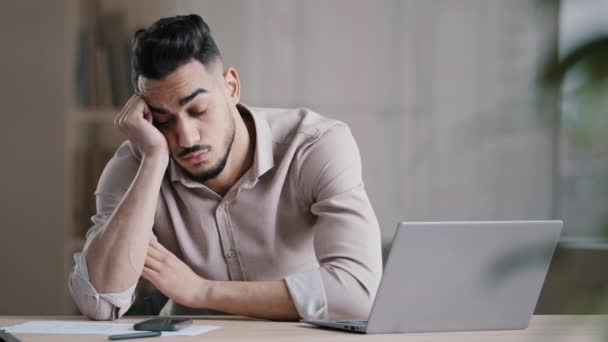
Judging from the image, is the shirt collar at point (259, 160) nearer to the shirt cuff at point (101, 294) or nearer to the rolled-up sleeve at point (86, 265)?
the rolled-up sleeve at point (86, 265)

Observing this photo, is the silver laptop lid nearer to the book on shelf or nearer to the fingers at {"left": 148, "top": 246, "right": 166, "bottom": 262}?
the fingers at {"left": 148, "top": 246, "right": 166, "bottom": 262}

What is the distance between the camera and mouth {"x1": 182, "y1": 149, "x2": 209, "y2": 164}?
1.91 metres

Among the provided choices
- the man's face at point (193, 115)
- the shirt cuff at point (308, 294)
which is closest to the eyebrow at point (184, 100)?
the man's face at point (193, 115)

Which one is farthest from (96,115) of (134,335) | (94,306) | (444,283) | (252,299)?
(444,283)

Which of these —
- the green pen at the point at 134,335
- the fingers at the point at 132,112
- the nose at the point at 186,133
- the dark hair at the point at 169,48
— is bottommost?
the green pen at the point at 134,335

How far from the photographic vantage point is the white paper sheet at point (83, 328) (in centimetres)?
141

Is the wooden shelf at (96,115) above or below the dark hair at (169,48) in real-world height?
below

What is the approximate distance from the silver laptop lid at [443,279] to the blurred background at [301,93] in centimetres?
207

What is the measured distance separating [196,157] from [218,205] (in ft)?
0.49

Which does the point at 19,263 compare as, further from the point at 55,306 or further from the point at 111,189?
the point at 111,189

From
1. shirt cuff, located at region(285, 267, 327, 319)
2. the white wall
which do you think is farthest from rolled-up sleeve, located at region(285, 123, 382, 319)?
the white wall

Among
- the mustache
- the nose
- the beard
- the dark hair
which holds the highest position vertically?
the dark hair

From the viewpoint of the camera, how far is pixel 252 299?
65.4 inches

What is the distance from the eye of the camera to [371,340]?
132 cm
